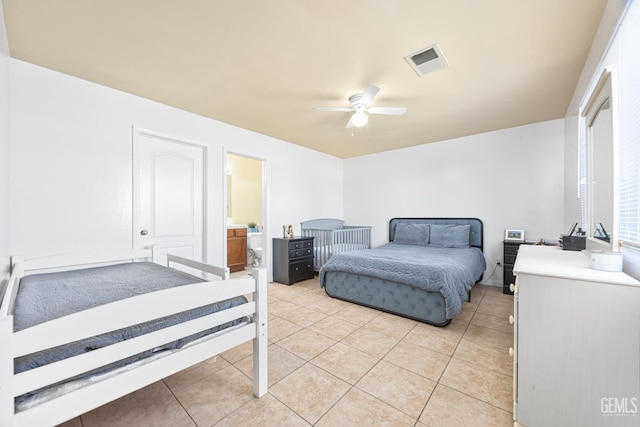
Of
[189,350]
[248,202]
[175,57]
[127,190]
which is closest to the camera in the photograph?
[189,350]

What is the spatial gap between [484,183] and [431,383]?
11.2 feet

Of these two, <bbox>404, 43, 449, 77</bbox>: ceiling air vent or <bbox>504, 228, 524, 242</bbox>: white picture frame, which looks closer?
<bbox>404, 43, 449, 77</bbox>: ceiling air vent

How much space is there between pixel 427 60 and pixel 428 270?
74.4 inches

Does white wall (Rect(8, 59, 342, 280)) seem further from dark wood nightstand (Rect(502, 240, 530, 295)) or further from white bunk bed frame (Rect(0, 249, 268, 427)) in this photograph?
dark wood nightstand (Rect(502, 240, 530, 295))

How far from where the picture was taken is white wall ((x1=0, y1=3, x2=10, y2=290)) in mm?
1689

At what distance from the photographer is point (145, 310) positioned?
1129 mm

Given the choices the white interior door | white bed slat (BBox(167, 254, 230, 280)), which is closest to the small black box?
white bed slat (BBox(167, 254, 230, 280))

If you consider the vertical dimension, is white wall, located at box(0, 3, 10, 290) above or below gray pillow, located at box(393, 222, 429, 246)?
above

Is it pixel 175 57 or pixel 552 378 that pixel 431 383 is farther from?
pixel 175 57

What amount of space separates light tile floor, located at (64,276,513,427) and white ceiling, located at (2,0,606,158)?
242 centimetres

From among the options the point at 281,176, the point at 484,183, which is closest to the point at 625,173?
the point at 484,183

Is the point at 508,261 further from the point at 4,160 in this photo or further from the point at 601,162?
the point at 4,160

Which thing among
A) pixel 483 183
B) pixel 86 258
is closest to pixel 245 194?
pixel 86 258

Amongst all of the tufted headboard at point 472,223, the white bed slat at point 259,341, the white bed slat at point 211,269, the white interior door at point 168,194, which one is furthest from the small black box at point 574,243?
the white interior door at point 168,194
